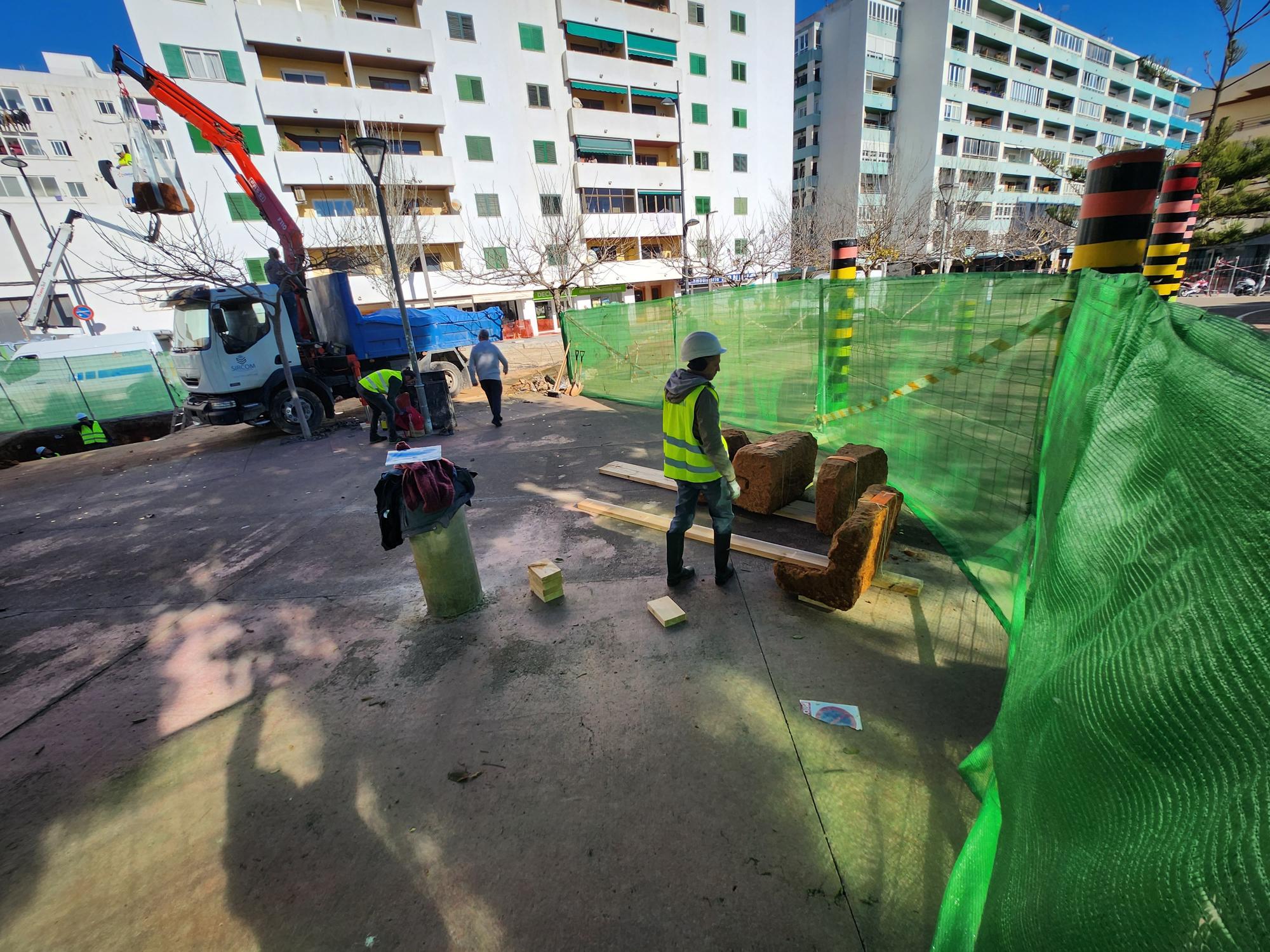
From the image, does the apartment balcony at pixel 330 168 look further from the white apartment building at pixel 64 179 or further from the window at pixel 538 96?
the white apartment building at pixel 64 179

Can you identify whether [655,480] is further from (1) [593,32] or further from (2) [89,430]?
(1) [593,32]

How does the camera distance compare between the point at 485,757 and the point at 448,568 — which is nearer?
the point at 485,757

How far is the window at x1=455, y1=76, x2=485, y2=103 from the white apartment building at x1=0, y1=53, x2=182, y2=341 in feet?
55.5

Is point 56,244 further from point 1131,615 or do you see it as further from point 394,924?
point 1131,615

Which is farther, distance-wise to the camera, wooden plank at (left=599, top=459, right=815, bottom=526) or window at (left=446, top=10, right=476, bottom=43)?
window at (left=446, top=10, right=476, bottom=43)

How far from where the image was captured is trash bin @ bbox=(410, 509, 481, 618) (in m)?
3.71

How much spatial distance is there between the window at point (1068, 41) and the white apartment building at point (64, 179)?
70999 millimetres

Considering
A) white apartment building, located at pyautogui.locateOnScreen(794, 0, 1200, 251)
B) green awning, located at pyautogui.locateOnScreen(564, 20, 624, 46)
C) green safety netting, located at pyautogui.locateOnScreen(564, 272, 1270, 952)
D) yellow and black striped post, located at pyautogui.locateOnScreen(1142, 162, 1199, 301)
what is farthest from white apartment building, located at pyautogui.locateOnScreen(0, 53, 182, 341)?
white apartment building, located at pyautogui.locateOnScreen(794, 0, 1200, 251)

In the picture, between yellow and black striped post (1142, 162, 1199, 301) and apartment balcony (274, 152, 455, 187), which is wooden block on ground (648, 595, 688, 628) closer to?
yellow and black striped post (1142, 162, 1199, 301)

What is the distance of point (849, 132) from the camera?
138ft

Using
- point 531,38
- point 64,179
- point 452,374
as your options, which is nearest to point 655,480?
point 452,374

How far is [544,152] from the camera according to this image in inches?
1211

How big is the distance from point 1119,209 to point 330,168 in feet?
103

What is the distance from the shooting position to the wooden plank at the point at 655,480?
511 cm
